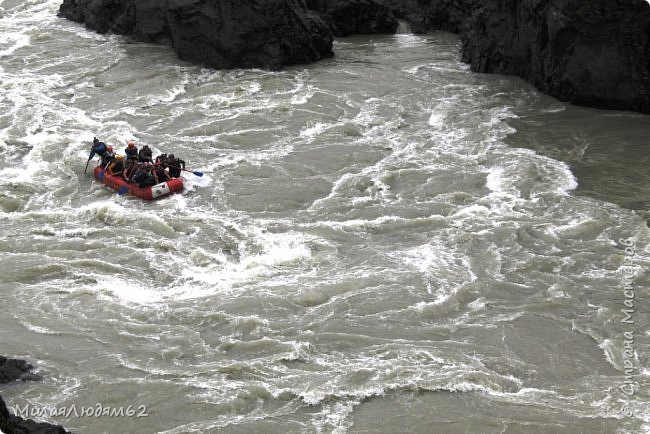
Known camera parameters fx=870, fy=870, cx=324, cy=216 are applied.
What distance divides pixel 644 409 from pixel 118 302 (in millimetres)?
8373

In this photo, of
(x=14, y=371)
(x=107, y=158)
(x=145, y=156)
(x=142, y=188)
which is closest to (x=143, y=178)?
(x=142, y=188)

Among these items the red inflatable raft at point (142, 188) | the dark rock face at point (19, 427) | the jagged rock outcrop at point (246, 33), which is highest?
the jagged rock outcrop at point (246, 33)

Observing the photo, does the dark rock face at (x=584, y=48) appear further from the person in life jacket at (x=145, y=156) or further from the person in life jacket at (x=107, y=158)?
the person in life jacket at (x=107, y=158)

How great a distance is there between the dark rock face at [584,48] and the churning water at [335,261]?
66 centimetres

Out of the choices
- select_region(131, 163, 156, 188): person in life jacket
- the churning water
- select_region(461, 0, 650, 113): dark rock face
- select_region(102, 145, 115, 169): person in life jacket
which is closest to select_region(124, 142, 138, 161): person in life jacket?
select_region(102, 145, 115, 169): person in life jacket

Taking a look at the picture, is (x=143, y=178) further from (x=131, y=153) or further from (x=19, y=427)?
(x=19, y=427)

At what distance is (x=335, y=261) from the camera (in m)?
15.9

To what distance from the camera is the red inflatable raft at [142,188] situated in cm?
1875

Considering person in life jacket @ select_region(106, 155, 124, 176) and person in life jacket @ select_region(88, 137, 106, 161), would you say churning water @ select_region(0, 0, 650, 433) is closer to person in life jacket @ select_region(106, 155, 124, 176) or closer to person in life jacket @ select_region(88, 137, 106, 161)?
person in life jacket @ select_region(106, 155, 124, 176)

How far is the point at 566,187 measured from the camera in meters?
18.5

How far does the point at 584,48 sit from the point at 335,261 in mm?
10738

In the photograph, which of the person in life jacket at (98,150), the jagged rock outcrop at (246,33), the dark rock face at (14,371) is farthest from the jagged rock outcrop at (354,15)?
the dark rock face at (14,371)

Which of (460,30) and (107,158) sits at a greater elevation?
(460,30)

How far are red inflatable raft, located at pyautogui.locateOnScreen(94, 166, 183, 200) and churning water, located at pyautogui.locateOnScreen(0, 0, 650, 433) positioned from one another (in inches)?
10.1
